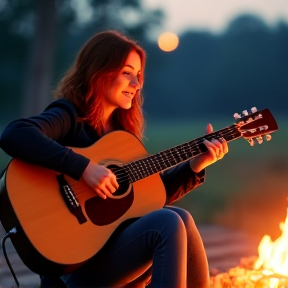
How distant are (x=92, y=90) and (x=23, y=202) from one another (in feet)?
1.94

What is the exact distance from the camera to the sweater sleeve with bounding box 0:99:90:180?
8.13 ft

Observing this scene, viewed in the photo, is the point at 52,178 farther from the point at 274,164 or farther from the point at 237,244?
the point at 274,164

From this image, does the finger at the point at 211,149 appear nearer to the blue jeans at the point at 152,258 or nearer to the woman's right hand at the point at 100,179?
the blue jeans at the point at 152,258

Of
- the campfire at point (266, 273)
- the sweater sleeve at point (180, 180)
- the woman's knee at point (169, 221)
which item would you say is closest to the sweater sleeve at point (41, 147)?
the woman's knee at point (169, 221)

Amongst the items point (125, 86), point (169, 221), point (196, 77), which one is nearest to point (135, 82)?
point (125, 86)

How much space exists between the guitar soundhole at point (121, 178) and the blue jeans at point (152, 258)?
0.56 ft

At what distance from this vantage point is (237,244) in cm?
494

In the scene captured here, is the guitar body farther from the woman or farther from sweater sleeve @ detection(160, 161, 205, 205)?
sweater sleeve @ detection(160, 161, 205, 205)

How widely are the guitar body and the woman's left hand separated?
317 millimetres

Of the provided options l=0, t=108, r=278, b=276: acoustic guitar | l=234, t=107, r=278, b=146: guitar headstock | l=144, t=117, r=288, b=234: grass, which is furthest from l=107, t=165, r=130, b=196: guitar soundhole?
l=144, t=117, r=288, b=234: grass

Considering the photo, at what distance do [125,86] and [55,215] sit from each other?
0.65 metres

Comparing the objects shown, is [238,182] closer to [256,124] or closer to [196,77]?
[196,77]

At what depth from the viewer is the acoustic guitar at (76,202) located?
7.94ft

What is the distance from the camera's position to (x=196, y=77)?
12.8 metres
